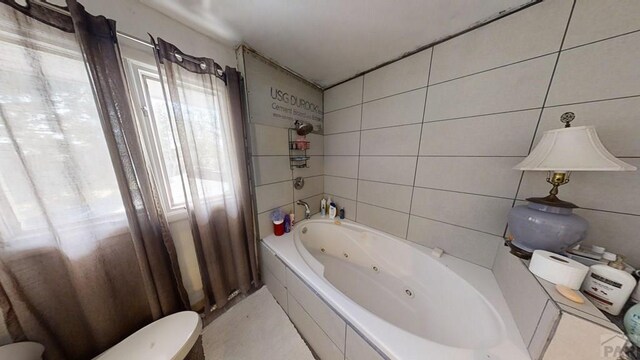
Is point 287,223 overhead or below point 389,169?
below

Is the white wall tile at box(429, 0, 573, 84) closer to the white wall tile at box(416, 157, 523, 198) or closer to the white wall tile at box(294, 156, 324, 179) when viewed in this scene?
the white wall tile at box(416, 157, 523, 198)

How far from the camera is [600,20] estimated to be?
69 centimetres

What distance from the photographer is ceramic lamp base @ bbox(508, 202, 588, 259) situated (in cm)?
68

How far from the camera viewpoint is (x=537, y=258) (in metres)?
0.68

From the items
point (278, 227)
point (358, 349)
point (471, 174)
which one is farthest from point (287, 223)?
point (471, 174)

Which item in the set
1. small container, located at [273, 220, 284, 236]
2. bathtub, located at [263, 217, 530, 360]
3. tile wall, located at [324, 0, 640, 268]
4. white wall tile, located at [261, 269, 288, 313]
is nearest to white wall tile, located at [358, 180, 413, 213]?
tile wall, located at [324, 0, 640, 268]

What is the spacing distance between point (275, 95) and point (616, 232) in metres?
2.05

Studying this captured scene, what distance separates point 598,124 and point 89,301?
252 cm

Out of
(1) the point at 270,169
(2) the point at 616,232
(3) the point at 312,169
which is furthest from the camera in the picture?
(3) the point at 312,169

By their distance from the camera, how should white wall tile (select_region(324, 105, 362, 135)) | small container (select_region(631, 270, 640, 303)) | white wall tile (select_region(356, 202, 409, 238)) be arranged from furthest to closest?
white wall tile (select_region(324, 105, 362, 135))
white wall tile (select_region(356, 202, 409, 238))
small container (select_region(631, 270, 640, 303))

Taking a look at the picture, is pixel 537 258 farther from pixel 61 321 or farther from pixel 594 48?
pixel 61 321

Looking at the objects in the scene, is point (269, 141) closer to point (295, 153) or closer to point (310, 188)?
point (295, 153)

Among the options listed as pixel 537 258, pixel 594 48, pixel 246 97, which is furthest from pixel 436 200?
pixel 246 97

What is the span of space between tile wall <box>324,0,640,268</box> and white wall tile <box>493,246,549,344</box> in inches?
7.4
